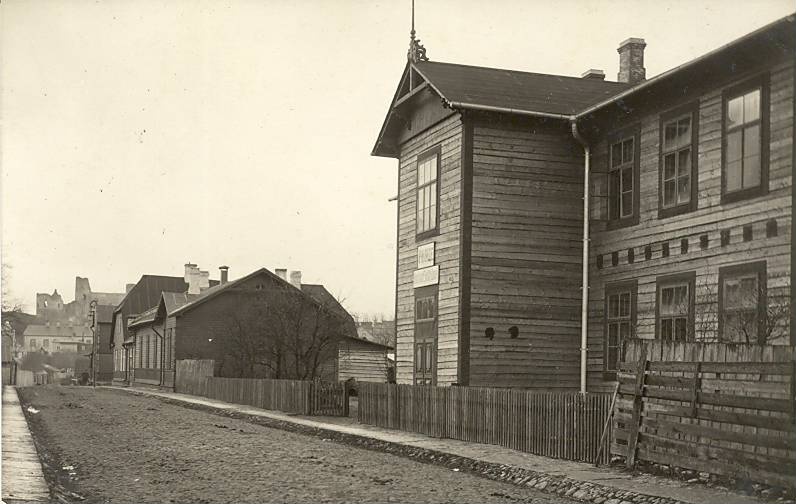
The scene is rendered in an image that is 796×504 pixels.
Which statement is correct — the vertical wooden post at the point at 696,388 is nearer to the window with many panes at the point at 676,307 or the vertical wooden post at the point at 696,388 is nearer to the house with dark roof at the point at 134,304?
the window with many panes at the point at 676,307

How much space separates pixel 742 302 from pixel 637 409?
3429 mm

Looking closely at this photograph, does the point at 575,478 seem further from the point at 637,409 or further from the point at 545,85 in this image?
the point at 545,85

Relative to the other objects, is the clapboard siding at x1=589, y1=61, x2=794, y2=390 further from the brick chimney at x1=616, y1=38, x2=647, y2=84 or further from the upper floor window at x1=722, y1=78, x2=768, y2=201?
the brick chimney at x1=616, y1=38, x2=647, y2=84

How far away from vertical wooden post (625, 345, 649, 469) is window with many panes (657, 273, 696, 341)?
371 cm

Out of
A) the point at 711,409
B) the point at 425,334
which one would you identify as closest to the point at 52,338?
the point at 425,334

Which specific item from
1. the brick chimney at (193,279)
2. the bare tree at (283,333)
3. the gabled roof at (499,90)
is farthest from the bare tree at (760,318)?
the brick chimney at (193,279)

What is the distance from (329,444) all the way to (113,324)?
68.1 metres

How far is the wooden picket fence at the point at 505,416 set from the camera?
13.4 meters

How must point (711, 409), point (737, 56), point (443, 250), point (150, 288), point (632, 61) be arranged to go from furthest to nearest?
point (150, 288)
point (632, 61)
point (443, 250)
point (737, 56)
point (711, 409)

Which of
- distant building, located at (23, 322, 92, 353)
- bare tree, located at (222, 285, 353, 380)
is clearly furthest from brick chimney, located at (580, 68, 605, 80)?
distant building, located at (23, 322, 92, 353)

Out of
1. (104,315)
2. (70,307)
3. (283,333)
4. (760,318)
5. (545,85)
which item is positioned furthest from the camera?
(70,307)

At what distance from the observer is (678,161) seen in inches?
651

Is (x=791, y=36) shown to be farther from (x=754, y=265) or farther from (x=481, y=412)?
(x=481, y=412)

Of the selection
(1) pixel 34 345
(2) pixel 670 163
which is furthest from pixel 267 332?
(1) pixel 34 345
